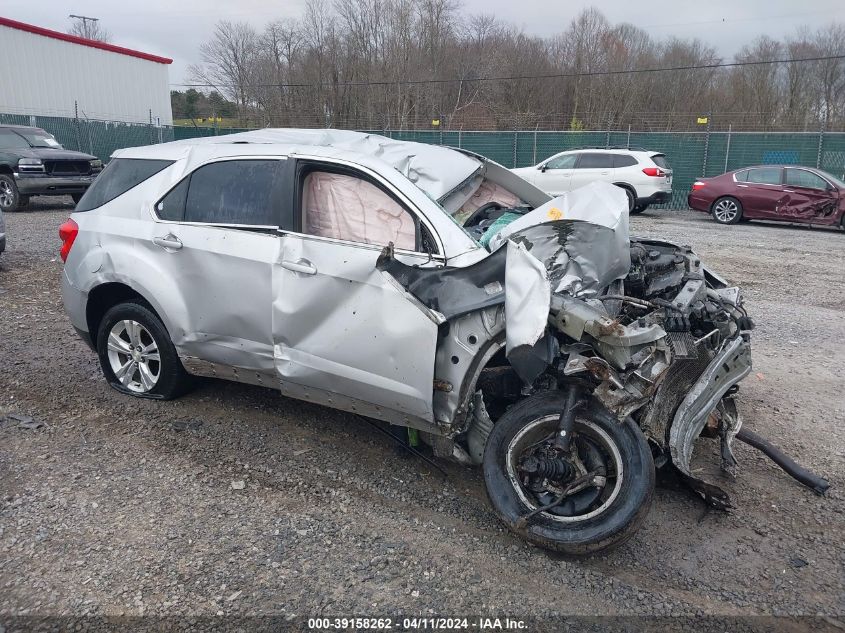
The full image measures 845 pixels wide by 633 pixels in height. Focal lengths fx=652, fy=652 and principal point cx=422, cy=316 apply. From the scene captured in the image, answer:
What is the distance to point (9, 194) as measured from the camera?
1443 centimetres

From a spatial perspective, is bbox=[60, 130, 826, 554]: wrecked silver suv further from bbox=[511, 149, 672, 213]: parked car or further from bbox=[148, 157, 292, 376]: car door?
bbox=[511, 149, 672, 213]: parked car

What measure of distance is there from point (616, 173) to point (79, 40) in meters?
27.1

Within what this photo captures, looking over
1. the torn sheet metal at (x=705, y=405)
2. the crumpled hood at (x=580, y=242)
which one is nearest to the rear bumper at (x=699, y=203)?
the crumpled hood at (x=580, y=242)

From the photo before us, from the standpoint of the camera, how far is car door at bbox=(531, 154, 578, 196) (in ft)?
57.4

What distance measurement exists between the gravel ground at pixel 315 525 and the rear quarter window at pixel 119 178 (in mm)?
1412

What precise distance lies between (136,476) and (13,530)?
66 centimetres

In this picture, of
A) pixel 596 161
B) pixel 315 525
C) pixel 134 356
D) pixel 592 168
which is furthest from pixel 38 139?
pixel 315 525

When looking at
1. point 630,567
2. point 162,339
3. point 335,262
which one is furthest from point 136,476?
point 630,567

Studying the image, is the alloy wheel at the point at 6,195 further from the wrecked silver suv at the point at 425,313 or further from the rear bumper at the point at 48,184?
the wrecked silver suv at the point at 425,313

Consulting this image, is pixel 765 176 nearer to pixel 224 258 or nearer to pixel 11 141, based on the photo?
pixel 224 258

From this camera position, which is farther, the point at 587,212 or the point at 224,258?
the point at 224,258

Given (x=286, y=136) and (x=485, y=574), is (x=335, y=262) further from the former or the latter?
(x=485, y=574)

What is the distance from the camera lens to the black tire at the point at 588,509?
2934mm

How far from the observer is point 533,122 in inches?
1238
